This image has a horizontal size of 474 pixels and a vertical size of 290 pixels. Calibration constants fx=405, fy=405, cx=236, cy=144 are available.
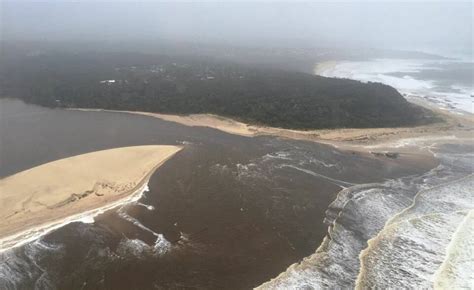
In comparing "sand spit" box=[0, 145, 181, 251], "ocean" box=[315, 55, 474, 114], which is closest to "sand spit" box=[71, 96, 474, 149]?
"ocean" box=[315, 55, 474, 114]

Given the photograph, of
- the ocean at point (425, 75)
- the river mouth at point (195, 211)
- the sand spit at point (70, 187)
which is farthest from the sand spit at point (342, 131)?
the sand spit at point (70, 187)

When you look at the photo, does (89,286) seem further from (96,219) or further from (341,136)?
(341,136)

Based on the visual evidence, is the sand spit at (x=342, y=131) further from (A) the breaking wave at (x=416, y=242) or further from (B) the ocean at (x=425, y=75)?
(A) the breaking wave at (x=416, y=242)

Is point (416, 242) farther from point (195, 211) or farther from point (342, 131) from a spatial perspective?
point (342, 131)

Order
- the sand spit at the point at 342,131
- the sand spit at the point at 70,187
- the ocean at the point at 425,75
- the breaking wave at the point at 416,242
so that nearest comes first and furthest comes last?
the breaking wave at the point at 416,242
the sand spit at the point at 70,187
the sand spit at the point at 342,131
the ocean at the point at 425,75

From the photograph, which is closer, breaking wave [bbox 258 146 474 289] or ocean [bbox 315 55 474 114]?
breaking wave [bbox 258 146 474 289]

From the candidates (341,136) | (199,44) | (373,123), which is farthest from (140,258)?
(199,44)

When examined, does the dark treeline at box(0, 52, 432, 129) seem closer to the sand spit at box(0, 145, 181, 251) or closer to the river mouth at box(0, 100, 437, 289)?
the river mouth at box(0, 100, 437, 289)
